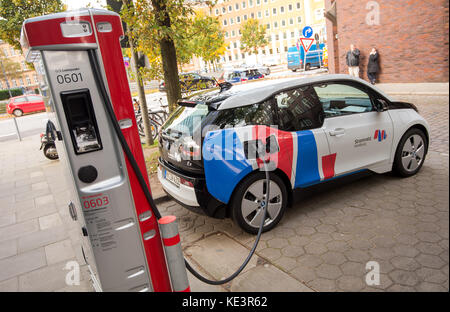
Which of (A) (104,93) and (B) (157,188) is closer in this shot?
(A) (104,93)

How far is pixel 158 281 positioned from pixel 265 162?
5.29ft

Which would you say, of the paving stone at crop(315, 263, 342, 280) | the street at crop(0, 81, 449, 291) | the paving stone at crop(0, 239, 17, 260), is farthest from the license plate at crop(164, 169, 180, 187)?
the paving stone at crop(0, 239, 17, 260)

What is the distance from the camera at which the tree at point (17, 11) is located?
9.50 m

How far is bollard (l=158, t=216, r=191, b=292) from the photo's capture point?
219cm

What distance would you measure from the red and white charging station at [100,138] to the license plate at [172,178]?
4.19 ft

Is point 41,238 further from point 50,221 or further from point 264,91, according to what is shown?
point 264,91

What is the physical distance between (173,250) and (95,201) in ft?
2.03

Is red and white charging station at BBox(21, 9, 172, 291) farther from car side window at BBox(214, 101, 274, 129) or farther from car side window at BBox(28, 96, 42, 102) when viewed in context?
car side window at BBox(28, 96, 42, 102)

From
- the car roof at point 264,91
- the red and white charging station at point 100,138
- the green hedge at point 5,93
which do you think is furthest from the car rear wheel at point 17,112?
the red and white charging station at point 100,138

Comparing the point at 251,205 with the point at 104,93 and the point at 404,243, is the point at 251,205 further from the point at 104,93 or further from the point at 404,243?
the point at 104,93

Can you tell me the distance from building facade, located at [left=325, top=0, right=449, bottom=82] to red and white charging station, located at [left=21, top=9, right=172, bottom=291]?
5.00 ft

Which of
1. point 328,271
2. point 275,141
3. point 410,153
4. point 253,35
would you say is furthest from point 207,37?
point 253,35

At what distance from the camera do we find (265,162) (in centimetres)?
345

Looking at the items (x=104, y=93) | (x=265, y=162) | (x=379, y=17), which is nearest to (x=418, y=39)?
(x=379, y=17)
